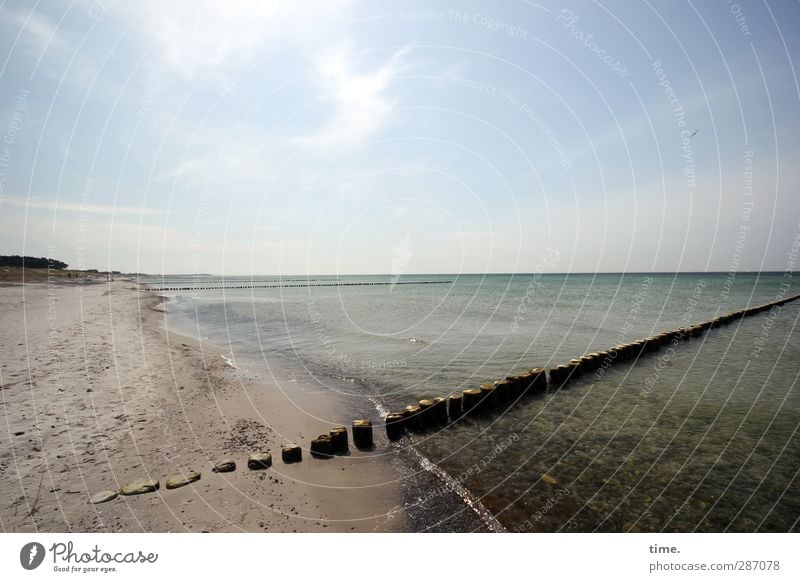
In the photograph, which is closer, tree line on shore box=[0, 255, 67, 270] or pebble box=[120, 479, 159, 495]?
pebble box=[120, 479, 159, 495]

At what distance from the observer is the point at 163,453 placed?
8.01 m

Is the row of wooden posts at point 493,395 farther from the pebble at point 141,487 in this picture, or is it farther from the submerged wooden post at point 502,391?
the pebble at point 141,487

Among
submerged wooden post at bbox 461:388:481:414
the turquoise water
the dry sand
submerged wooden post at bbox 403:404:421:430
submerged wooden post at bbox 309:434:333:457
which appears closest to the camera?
the dry sand

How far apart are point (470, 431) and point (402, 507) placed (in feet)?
13.5

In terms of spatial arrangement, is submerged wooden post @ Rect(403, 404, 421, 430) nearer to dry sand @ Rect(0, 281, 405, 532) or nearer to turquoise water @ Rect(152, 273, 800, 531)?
turquoise water @ Rect(152, 273, 800, 531)

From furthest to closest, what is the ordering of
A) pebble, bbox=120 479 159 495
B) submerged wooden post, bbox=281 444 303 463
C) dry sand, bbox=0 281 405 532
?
submerged wooden post, bbox=281 444 303 463
pebble, bbox=120 479 159 495
dry sand, bbox=0 281 405 532

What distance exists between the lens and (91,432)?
28.2 feet
